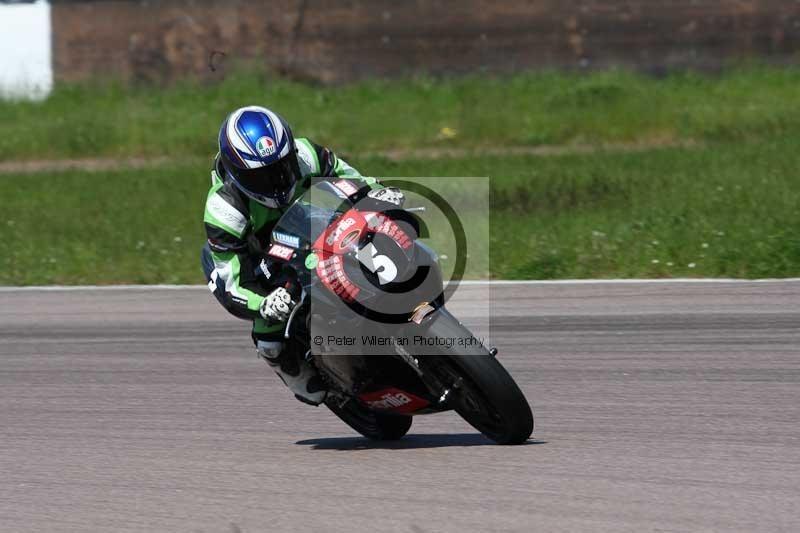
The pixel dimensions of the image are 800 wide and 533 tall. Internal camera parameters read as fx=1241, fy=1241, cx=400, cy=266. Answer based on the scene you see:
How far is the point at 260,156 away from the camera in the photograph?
5.32 metres

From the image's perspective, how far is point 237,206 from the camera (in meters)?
5.53

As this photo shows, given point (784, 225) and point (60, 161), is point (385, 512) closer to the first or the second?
point (784, 225)

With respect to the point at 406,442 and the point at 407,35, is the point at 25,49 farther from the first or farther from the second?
the point at 406,442

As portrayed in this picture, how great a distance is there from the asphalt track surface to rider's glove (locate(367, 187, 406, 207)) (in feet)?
3.82

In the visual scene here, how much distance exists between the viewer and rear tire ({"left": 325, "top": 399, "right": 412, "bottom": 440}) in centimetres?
618

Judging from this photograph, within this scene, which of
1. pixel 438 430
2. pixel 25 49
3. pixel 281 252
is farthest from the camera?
pixel 25 49

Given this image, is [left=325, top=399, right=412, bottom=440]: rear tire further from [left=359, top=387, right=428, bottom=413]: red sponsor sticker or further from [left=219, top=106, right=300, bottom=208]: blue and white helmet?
[left=219, top=106, right=300, bottom=208]: blue and white helmet

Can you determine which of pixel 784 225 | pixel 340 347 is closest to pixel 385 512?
pixel 340 347

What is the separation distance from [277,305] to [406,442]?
4.33 feet

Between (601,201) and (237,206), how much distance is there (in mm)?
7704

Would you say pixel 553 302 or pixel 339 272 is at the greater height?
pixel 339 272

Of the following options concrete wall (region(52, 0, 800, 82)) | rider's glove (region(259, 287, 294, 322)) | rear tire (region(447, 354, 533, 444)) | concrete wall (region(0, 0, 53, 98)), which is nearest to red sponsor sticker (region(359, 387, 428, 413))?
rear tire (region(447, 354, 533, 444))

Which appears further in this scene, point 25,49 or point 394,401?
point 25,49

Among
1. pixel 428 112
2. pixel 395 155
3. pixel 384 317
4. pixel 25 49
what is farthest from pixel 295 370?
pixel 25 49
